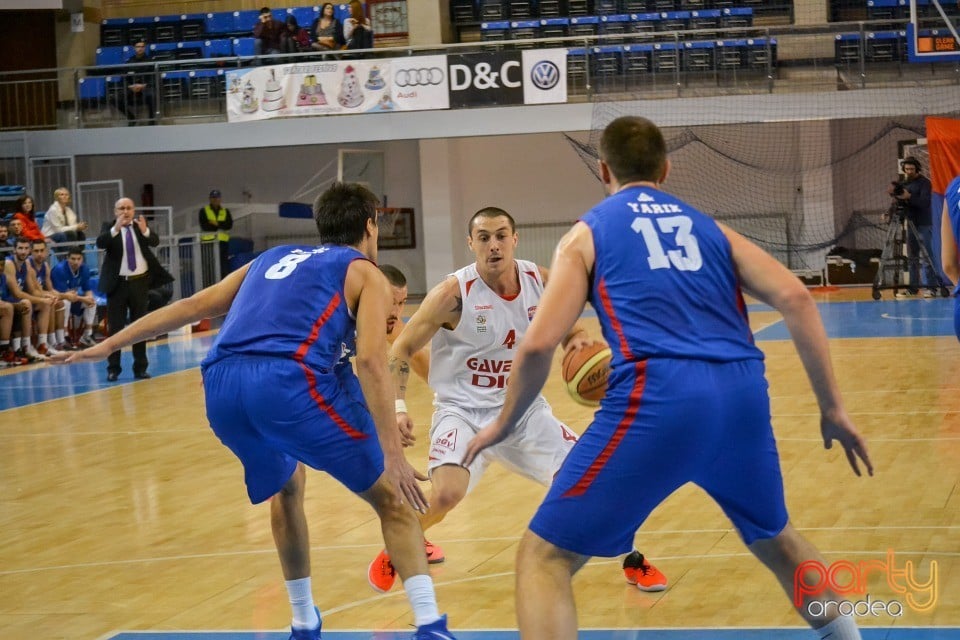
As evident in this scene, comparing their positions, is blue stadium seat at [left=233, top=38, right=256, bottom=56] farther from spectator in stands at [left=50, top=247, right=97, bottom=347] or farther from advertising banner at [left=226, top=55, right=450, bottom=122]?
spectator in stands at [left=50, top=247, right=97, bottom=347]

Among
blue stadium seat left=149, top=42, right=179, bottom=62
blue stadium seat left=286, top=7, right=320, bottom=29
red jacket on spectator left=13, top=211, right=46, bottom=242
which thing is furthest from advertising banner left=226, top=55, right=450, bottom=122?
red jacket on spectator left=13, top=211, right=46, bottom=242

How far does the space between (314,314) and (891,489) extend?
3.95 meters

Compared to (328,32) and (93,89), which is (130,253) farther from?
(93,89)

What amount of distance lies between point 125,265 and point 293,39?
928cm

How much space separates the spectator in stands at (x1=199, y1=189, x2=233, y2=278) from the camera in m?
21.6

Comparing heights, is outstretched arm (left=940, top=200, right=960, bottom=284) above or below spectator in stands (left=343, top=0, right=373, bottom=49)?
below

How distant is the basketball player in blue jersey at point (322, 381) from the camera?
4.06 meters

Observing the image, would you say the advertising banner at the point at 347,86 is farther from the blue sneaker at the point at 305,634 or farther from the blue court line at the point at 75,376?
the blue sneaker at the point at 305,634

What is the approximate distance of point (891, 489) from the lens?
682 cm

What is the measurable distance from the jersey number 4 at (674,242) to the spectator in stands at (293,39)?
19.6 m

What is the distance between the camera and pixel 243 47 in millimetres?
24359

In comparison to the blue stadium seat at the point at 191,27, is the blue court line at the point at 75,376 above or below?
below

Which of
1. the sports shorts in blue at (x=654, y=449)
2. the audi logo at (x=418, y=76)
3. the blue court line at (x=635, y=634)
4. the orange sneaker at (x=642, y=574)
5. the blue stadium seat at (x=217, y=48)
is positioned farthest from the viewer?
the blue stadium seat at (x=217, y=48)

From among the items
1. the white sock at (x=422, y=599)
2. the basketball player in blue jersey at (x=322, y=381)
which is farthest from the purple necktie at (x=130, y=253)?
Answer: the white sock at (x=422, y=599)
